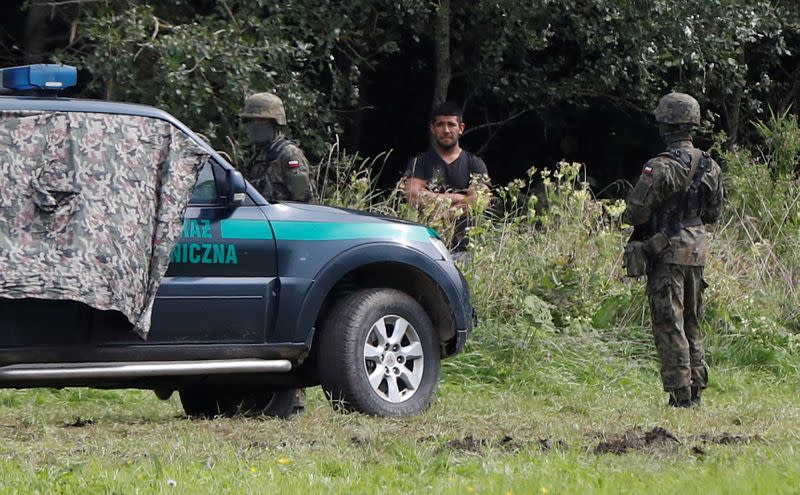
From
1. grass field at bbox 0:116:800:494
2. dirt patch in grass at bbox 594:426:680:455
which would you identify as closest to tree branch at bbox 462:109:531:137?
grass field at bbox 0:116:800:494

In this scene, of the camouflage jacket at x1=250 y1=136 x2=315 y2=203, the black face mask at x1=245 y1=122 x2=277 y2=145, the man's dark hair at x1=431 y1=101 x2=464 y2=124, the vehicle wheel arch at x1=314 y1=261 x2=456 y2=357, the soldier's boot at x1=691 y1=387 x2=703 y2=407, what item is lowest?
the soldier's boot at x1=691 y1=387 x2=703 y2=407

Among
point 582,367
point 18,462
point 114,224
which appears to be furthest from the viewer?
point 582,367

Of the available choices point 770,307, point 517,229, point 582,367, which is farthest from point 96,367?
point 770,307

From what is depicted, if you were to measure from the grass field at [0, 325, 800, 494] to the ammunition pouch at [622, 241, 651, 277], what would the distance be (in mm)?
831

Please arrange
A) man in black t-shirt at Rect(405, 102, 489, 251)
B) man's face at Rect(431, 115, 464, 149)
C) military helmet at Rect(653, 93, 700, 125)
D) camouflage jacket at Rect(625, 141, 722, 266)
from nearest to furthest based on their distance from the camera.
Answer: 1. camouflage jacket at Rect(625, 141, 722, 266)
2. military helmet at Rect(653, 93, 700, 125)
3. man in black t-shirt at Rect(405, 102, 489, 251)
4. man's face at Rect(431, 115, 464, 149)

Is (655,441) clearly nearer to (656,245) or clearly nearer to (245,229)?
(656,245)

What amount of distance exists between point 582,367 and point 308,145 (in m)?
4.90

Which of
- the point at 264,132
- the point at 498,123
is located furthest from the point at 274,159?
the point at 498,123

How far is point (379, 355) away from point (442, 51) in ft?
28.6

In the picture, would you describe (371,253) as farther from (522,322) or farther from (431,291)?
(522,322)

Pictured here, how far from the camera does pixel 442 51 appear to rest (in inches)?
683

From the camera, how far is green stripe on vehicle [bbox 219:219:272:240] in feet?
28.0

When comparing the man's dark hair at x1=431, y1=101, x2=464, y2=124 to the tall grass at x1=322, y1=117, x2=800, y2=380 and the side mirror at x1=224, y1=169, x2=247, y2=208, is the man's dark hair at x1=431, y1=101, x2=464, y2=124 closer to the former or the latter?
the tall grass at x1=322, y1=117, x2=800, y2=380

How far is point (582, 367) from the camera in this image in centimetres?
1153
